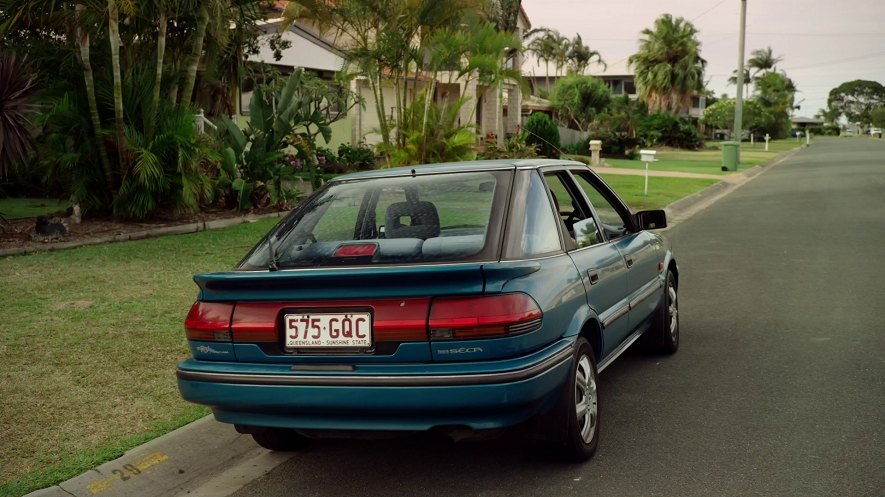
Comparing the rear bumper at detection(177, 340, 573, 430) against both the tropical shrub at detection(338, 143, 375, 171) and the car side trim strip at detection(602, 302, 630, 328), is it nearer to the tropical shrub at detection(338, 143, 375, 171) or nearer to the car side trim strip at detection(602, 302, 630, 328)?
the car side trim strip at detection(602, 302, 630, 328)

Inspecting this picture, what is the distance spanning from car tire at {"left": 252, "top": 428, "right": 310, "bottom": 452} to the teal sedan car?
0.01m

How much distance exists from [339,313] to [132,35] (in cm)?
1103

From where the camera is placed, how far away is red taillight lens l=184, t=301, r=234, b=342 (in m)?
4.20

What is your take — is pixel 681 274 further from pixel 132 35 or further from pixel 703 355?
pixel 132 35

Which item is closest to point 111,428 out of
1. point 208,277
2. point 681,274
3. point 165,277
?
point 208,277

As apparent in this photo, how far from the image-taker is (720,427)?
16.3ft

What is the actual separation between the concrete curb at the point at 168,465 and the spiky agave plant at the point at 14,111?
24.2 ft

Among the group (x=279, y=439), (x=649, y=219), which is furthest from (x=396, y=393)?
(x=649, y=219)

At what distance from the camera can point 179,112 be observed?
13.0 meters

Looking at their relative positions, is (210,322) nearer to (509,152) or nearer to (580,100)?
(509,152)

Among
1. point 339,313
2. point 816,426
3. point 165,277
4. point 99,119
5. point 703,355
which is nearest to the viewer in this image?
point 339,313

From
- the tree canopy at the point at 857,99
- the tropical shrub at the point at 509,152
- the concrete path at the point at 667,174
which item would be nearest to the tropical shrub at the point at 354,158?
the tropical shrub at the point at 509,152

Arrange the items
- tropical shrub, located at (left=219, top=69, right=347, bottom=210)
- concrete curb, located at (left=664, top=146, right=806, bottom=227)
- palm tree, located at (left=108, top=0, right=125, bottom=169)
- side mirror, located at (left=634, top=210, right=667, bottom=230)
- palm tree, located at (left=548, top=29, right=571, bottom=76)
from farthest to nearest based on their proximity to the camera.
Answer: palm tree, located at (left=548, top=29, right=571, bottom=76) < concrete curb, located at (left=664, top=146, right=806, bottom=227) < tropical shrub, located at (left=219, top=69, right=347, bottom=210) < palm tree, located at (left=108, top=0, right=125, bottom=169) < side mirror, located at (left=634, top=210, right=667, bottom=230)

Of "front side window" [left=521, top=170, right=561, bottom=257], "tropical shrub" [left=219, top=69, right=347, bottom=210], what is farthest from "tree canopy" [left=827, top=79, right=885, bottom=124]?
"front side window" [left=521, top=170, right=561, bottom=257]
